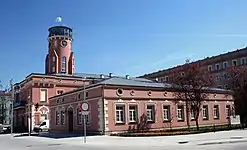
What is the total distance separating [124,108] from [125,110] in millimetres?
228

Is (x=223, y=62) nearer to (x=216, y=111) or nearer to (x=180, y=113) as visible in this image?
(x=216, y=111)

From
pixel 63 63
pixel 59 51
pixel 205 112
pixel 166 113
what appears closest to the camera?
pixel 166 113

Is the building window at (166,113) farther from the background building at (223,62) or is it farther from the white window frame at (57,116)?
the background building at (223,62)

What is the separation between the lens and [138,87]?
33.8 metres

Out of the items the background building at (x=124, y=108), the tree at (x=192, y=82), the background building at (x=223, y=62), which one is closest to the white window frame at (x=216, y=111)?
the background building at (x=124, y=108)

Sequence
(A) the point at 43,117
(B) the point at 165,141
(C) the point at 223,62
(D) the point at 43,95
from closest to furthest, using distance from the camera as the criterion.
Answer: (B) the point at 165,141, (A) the point at 43,117, (D) the point at 43,95, (C) the point at 223,62

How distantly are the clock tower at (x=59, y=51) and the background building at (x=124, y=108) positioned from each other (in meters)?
26.1

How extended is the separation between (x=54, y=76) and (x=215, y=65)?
38.8 m

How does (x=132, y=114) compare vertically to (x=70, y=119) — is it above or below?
above

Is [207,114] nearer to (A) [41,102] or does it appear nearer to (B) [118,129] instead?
(B) [118,129]

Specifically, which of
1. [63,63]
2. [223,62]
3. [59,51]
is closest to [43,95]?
[63,63]

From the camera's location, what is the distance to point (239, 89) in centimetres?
4250

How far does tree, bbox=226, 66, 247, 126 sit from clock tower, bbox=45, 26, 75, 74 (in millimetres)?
35103

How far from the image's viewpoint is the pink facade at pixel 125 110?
Result: 103 feet
